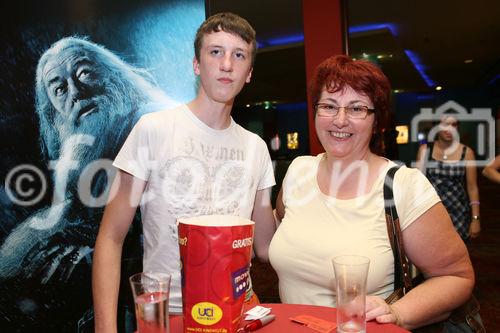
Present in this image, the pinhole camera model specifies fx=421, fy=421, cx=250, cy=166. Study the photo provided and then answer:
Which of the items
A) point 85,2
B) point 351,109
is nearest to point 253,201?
point 351,109

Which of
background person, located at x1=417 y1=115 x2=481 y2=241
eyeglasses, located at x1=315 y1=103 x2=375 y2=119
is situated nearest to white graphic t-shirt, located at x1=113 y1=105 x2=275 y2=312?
eyeglasses, located at x1=315 y1=103 x2=375 y2=119

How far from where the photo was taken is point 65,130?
6.97ft

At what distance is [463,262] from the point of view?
1.40m

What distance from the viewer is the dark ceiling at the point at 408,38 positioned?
4.95 meters

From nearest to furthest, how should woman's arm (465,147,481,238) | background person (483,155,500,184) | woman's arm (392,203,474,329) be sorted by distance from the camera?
woman's arm (392,203,474,329) → woman's arm (465,147,481,238) → background person (483,155,500,184)

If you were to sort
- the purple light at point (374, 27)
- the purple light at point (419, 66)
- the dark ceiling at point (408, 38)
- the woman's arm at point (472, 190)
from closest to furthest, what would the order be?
1. the woman's arm at point (472, 190)
2. the dark ceiling at point (408, 38)
3. the purple light at point (374, 27)
4. the purple light at point (419, 66)

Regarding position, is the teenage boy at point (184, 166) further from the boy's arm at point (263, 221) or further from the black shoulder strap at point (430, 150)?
the black shoulder strap at point (430, 150)

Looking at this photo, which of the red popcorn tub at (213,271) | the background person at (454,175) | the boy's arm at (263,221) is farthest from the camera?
the background person at (454,175)

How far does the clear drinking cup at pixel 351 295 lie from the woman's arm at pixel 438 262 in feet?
1.27

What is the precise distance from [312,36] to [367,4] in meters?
2.02

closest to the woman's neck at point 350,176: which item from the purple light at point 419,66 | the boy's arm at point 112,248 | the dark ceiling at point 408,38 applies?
the boy's arm at point 112,248

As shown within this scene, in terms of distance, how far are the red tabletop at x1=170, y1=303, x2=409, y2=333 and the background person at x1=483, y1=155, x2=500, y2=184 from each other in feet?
9.98

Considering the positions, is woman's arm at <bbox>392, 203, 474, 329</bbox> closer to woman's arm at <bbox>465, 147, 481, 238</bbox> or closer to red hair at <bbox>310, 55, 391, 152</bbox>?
red hair at <bbox>310, 55, 391, 152</bbox>

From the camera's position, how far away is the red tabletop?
104cm
